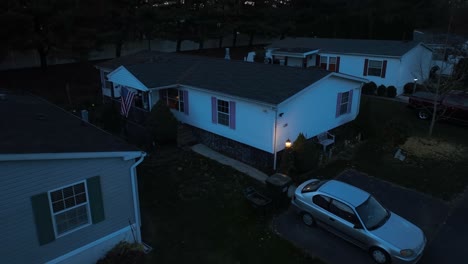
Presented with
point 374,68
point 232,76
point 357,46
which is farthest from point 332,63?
point 232,76

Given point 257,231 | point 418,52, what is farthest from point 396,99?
point 257,231

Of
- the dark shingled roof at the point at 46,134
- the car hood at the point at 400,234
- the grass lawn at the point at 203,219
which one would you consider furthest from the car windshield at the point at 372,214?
the dark shingled roof at the point at 46,134

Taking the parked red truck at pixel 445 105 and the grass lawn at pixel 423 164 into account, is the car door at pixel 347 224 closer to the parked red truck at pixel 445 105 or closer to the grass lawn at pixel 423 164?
the grass lawn at pixel 423 164

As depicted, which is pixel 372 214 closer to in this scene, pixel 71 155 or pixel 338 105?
pixel 71 155

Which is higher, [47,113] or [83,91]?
[47,113]

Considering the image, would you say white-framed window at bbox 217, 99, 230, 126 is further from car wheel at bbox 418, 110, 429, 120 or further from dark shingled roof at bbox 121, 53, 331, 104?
car wheel at bbox 418, 110, 429, 120

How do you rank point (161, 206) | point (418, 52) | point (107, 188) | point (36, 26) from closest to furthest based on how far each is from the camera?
1. point (107, 188)
2. point (161, 206)
3. point (36, 26)
4. point (418, 52)

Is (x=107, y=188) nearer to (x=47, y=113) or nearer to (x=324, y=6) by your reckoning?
(x=47, y=113)
